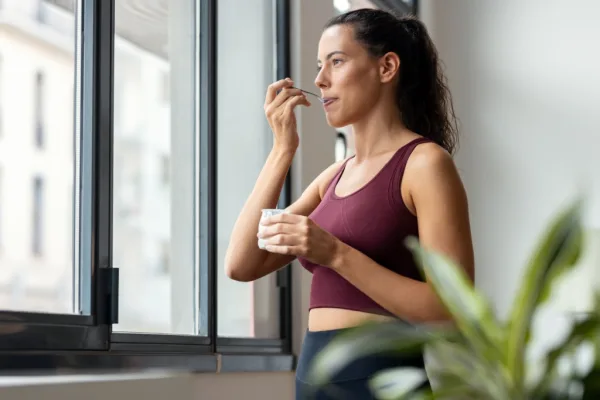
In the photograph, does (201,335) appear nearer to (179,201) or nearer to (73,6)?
(179,201)

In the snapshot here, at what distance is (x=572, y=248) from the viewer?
0.60 metres

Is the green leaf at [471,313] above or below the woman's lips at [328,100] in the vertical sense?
below

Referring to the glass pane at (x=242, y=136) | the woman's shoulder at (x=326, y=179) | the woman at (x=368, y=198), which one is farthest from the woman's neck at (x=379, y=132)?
the glass pane at (x=242, y=136)

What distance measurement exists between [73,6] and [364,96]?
972 mm

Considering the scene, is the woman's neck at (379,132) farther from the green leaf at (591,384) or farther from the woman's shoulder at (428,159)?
the green leaf at (591,384)

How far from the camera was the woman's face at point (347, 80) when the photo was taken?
69.2 inches

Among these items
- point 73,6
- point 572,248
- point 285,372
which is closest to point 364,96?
point 73,6

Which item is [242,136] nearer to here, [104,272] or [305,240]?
[104,272]

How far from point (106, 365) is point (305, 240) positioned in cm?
89

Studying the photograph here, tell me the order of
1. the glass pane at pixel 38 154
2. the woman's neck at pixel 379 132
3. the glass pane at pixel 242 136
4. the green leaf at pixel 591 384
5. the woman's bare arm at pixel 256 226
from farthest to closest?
the glass pane at pixel 242 136 < the glass pane at pixel 38 154 < the woman's bare arm at pixel 256 226 < the woman's neck at pixel 379 132 < the green leaf at pixel 591 384

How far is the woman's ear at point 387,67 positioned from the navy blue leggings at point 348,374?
0.49 m

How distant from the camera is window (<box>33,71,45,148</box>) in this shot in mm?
2287

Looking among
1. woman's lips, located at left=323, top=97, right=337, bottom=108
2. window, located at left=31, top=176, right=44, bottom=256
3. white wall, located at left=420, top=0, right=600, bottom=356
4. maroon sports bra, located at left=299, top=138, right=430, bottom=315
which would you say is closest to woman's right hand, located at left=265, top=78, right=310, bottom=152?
woman's lips, located at left=323, top=97, right=337, bottom=108

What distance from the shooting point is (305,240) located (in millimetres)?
1521
